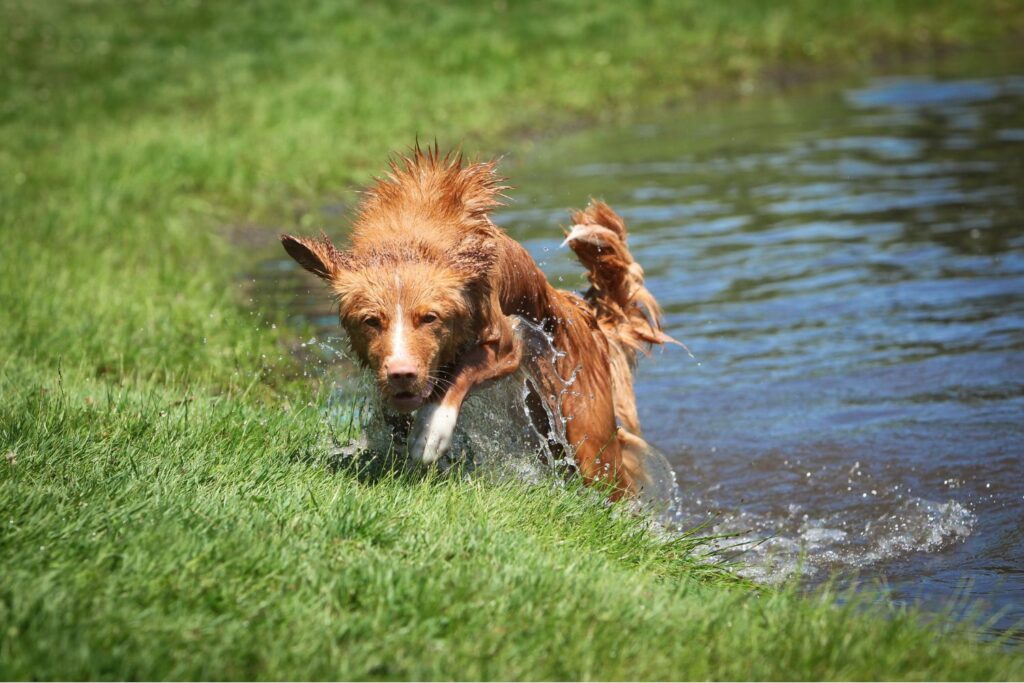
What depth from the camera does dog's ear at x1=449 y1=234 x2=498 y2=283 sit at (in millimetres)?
4781

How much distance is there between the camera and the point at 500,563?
407 centimetres

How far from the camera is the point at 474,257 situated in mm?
4848

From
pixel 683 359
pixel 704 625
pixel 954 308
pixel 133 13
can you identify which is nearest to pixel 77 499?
pixel 704 625

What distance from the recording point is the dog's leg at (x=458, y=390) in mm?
4730

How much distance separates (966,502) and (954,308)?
3531 millimetres

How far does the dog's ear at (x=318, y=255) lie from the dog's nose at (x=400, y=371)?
1.95 ft

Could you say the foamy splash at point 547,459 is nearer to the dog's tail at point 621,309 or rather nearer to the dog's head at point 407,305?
the dog's tail at point 621,309

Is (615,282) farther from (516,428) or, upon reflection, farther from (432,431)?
(432,431)

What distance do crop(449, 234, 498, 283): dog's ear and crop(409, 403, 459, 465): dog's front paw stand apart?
1.82 feet

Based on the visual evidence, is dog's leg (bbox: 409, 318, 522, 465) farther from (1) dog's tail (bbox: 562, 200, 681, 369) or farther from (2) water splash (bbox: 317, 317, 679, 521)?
(1) dog's tail (bbox: 562, 200, 681, 369)

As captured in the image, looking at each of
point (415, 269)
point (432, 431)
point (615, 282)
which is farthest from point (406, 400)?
point (615, 282)

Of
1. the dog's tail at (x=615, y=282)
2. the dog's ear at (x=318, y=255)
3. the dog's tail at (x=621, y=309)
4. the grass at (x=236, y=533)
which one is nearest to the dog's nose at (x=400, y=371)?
the grass at (x=236, y=533)

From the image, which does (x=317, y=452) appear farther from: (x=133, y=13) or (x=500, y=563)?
(x=133, y=13)

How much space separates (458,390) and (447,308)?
1.19 feet
